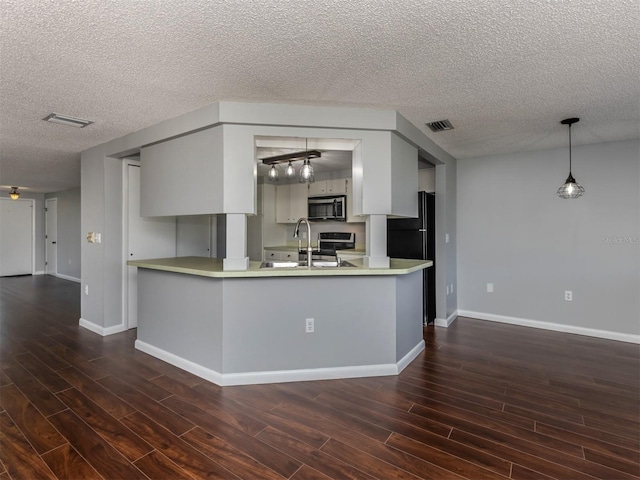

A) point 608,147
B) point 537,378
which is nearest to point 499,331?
point 537,378

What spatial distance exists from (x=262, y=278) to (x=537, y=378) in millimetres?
2439

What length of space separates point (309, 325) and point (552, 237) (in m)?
3.37

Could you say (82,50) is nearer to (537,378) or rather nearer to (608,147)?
(537,378)

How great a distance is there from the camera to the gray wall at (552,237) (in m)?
3.70

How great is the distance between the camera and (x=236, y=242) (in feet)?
8.89

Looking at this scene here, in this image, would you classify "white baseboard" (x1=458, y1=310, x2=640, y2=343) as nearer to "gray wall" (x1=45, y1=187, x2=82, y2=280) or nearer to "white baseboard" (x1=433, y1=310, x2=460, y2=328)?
"white baseboard" (x1=433, y1=310, x2=460, y2=328)

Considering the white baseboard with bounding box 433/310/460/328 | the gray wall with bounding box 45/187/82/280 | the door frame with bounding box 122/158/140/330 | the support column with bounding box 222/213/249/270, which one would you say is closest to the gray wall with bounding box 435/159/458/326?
the white baseboard with bounding box 433/310/460/328

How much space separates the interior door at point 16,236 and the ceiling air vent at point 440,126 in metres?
9.96

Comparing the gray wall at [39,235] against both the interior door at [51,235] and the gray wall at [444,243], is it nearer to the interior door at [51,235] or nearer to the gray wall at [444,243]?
the interior door at [51,235]

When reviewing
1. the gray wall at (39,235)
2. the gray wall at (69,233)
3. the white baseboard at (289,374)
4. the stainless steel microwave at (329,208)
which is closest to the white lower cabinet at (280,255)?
the stainless steel microwave at (329,208)

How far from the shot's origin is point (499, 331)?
400 cm

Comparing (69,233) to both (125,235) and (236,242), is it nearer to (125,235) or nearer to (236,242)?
(125,235)

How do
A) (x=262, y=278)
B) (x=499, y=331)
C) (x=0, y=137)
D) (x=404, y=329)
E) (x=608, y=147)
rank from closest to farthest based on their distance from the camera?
(x=262, y=278) → (x=404, y=329) → (x=0, y=137) → (x=608, y=147) → (x=499, y=331)

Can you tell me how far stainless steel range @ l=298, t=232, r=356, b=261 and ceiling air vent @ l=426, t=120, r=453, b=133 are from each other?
8.45 feet
